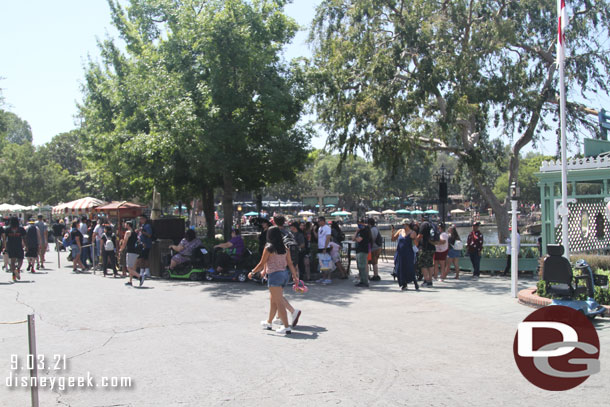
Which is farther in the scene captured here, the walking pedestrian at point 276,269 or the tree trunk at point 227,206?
the tree trunk at point 227,206

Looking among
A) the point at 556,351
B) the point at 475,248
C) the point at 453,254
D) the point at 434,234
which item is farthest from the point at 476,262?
the point at 556,351

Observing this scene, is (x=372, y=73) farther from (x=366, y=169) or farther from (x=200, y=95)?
(x=366, y=169)

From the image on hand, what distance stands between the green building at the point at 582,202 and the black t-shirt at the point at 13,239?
14924 mm

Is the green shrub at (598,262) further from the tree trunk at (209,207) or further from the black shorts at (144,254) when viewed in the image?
the tree trunk at (209,207)

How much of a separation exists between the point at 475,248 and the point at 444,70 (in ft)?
21.9

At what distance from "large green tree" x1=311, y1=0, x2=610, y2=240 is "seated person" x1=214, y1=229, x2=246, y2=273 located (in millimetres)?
6834

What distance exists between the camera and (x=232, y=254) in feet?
49.6

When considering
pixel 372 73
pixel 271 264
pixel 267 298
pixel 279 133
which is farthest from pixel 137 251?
pixel 372 73

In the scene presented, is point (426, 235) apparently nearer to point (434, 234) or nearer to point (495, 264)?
point (434, 234)

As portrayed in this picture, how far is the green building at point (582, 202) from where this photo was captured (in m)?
13.9

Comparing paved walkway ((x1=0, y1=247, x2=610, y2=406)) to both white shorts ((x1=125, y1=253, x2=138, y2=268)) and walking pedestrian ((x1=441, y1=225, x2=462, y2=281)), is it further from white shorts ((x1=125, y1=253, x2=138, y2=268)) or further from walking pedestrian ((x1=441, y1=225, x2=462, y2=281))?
walking pedestrian ((x1=441, y1=225, x2=462, y2=281))

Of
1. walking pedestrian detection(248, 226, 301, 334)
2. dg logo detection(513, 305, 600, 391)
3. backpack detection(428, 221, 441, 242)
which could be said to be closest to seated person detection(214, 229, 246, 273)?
backpack detection(428, 221, 441, 242)

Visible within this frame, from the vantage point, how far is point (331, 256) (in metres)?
15.0

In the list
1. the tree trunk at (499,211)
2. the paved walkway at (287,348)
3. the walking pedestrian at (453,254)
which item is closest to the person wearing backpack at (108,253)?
the paved walkway at (287,348)
